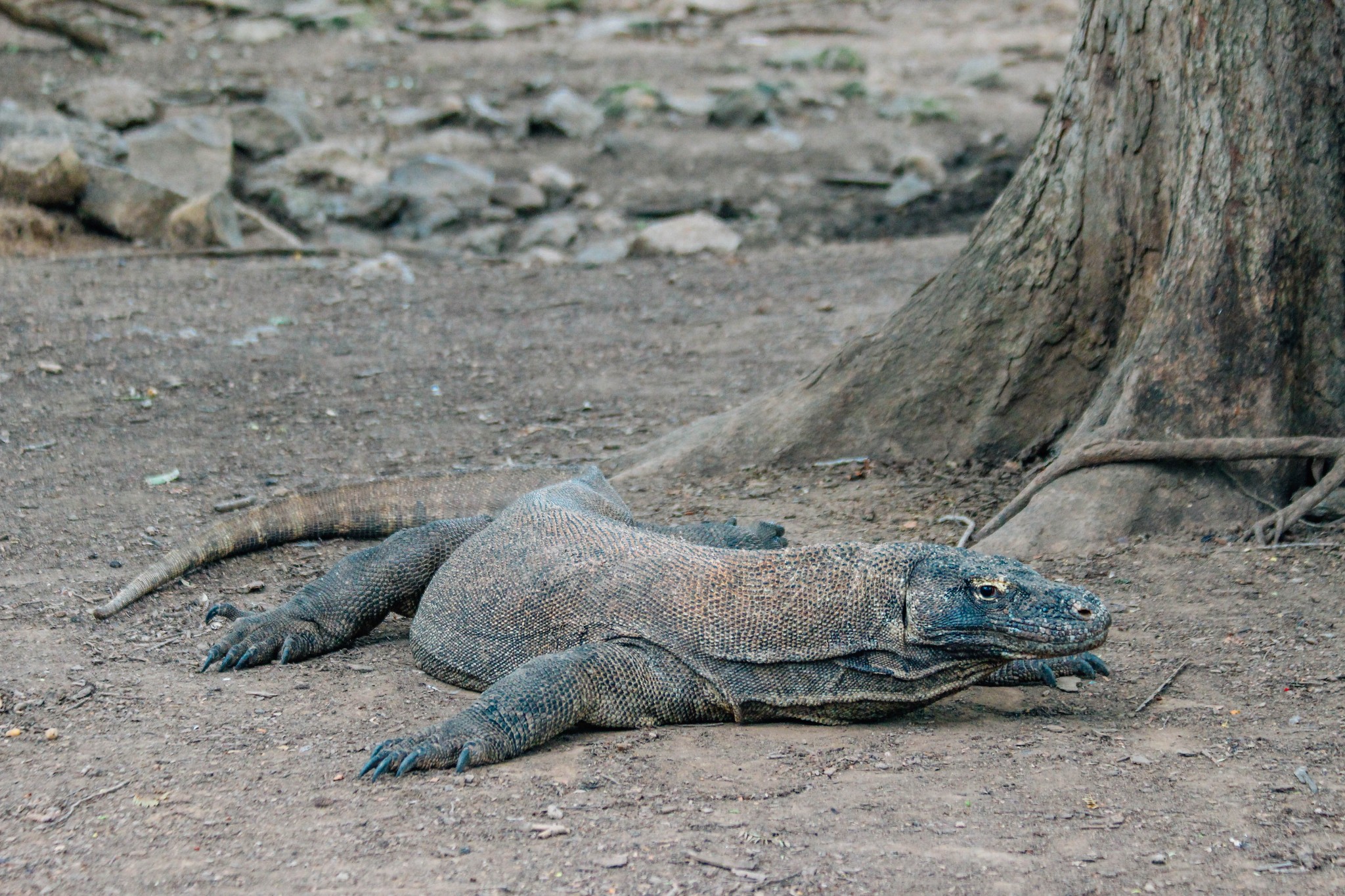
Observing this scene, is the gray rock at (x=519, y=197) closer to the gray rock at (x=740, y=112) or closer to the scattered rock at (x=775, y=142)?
the scattered rock at (x=775, y=142)

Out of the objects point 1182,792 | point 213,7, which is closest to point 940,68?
point 213,7

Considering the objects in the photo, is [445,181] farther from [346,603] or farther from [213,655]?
[213,655]

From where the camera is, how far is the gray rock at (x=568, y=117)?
44.0 feet

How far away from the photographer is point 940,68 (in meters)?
16.0

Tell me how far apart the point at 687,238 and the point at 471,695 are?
24.2 ft

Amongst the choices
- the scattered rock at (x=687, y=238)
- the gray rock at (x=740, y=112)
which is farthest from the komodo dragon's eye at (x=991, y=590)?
the gray rock at (x=740, y=112)

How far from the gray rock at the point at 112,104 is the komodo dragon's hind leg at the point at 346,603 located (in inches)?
356

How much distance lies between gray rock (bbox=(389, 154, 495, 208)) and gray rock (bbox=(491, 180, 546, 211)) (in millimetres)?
79

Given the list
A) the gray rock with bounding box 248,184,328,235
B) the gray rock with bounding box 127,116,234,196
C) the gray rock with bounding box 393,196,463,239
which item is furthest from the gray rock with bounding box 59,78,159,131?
the gray rock with bounding box 393,196,463,239

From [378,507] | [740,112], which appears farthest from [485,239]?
[378,507]

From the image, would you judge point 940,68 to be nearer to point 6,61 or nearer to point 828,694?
point 6,61

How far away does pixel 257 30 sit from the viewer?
1605 centimetres

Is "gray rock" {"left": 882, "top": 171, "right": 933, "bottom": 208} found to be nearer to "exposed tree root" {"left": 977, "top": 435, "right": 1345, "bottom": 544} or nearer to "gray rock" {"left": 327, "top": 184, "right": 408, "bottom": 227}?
"gray rock" {"left": 327, "top": 184, "right": 408, "bottom": 227}

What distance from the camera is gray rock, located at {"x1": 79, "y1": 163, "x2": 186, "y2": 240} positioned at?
30.7 feet
